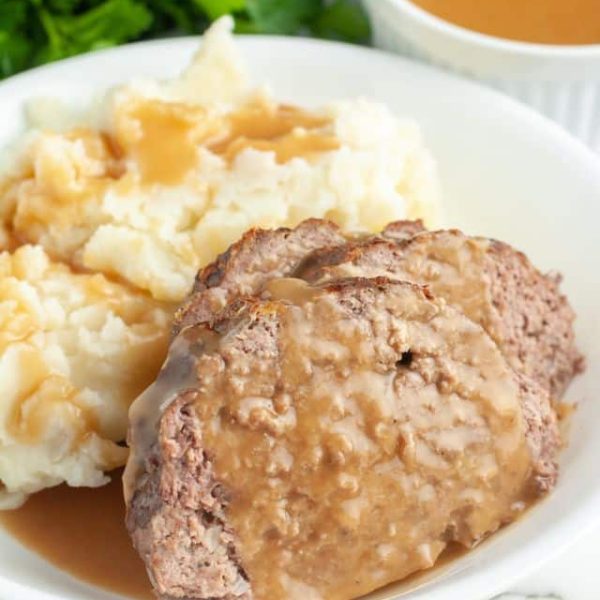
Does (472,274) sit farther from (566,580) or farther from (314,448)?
(566,580)

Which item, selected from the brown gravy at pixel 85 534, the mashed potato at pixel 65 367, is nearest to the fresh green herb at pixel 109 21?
the mashed potato at pixel 65 367

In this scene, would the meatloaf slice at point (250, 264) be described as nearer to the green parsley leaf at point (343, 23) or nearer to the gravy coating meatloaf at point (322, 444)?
the gravy coating meatloaf at point (322, 444)

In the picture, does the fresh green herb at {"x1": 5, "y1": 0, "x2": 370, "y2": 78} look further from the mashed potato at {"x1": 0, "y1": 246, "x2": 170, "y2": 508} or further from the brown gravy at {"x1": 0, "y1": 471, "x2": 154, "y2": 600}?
the brown gravy at {"x1": 0, "y1": 471, "x2": 154, "y2": 600}

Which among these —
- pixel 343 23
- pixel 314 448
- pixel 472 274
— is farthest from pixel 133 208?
pixel 343 23

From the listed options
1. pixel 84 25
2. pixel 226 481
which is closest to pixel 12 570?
pixel 226 481

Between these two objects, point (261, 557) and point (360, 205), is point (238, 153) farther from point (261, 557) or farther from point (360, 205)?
point (261, 557)

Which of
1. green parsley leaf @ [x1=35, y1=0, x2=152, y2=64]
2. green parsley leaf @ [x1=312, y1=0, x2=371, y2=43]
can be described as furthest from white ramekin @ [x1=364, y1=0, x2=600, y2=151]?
green parsley leaf @ [x1=35, y1=0, x2=152, y2=64]
